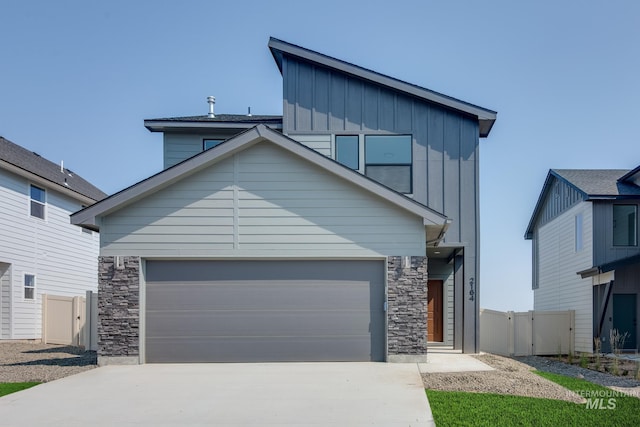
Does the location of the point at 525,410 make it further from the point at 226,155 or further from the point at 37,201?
the point at 37,201

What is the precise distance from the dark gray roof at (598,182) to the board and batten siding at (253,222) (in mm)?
8676

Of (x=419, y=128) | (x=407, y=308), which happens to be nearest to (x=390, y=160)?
(x=419, y=128)

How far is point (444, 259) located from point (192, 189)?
27.7 ft

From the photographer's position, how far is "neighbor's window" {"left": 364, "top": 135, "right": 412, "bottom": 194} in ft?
48.1

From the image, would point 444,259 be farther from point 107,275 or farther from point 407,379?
point 107,275

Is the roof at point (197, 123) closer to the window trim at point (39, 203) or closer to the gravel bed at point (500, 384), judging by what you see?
the window trim at point (39, 203)

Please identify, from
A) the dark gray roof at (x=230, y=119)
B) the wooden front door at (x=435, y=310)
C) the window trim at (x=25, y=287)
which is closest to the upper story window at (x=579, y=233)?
the wooden front door at (x=435, y=310)

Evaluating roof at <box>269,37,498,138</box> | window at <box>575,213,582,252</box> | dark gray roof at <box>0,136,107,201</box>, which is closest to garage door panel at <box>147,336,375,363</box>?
roof at <box>269,37,498,138</box>

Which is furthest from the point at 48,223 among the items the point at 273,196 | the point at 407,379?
the point at 407,379

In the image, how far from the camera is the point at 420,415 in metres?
7.20

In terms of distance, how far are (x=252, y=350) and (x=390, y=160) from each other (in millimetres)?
6167

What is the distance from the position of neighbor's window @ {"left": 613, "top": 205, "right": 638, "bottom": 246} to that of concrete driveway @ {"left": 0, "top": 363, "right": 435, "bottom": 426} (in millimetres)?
9955

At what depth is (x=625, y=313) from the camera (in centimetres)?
1752

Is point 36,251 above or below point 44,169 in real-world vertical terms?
below
